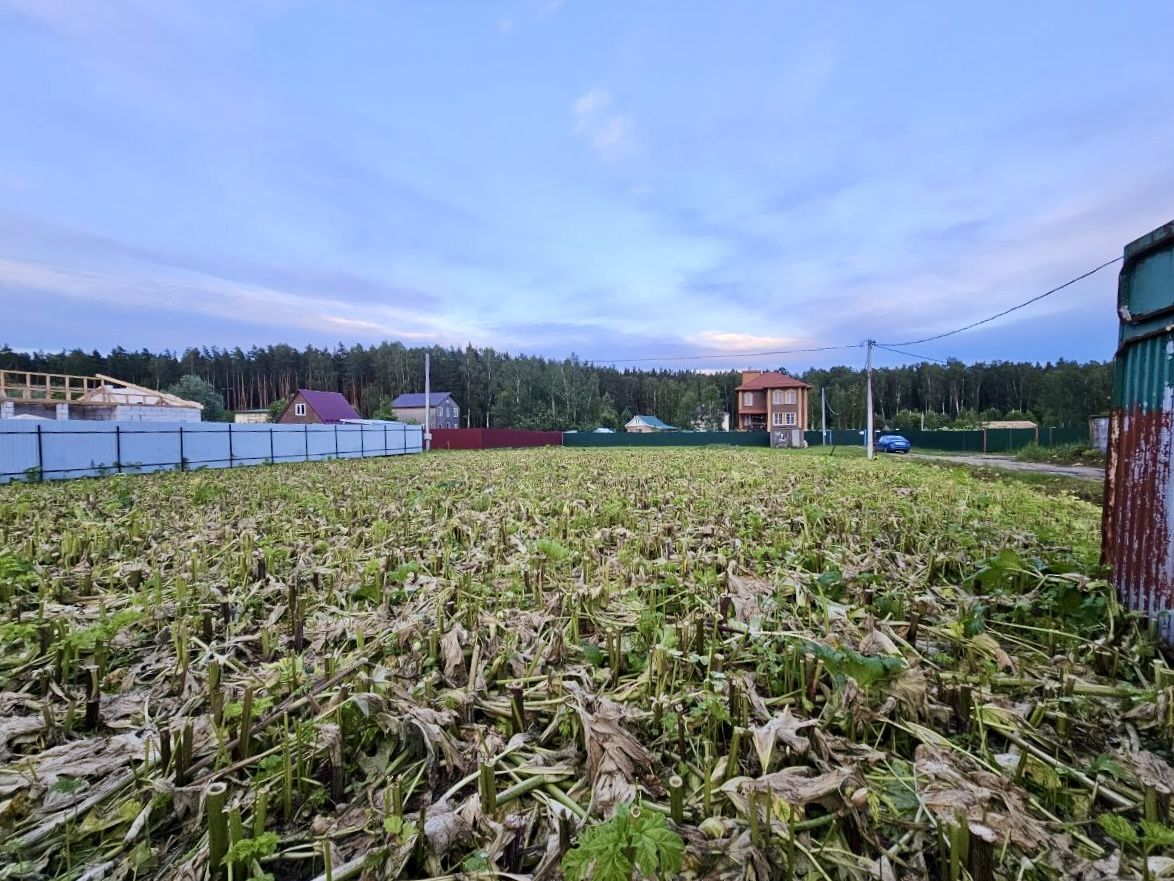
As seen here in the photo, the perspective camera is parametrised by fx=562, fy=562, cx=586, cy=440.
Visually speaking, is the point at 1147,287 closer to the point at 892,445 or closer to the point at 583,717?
the point at 583,717

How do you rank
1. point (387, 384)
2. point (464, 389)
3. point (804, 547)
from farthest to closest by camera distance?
point (387, 384) < point (464, 389) < point (804, 547)

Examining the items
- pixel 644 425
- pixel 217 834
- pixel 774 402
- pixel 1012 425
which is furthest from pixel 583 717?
pixel 644 425

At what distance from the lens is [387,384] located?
271 ft

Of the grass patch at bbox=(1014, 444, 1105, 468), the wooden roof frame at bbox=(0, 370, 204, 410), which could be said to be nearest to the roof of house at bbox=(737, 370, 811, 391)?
the grass patch at bbox=(1014, 444, 1105, 468)

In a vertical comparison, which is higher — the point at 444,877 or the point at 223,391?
the point at 223,391

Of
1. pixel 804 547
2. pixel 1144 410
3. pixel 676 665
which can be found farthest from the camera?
pixel 804 547

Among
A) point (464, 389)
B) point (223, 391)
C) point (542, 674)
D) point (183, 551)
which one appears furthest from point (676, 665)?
point (223, 391)

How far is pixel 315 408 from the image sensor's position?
55.9 metres

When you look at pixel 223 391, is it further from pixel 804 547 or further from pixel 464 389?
pixel 804 547

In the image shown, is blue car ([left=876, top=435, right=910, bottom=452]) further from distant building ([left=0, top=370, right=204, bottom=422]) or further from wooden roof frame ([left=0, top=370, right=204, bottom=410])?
wooden roof frame ([left=0, top=370, right=204, bottom=410])

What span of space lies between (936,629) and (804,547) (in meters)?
1.78

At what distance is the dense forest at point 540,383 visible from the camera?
67.1 m

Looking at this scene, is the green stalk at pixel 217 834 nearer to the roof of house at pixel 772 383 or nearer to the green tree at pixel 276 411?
the roof of house at pixel 772 383

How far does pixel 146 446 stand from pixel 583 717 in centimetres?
1902
